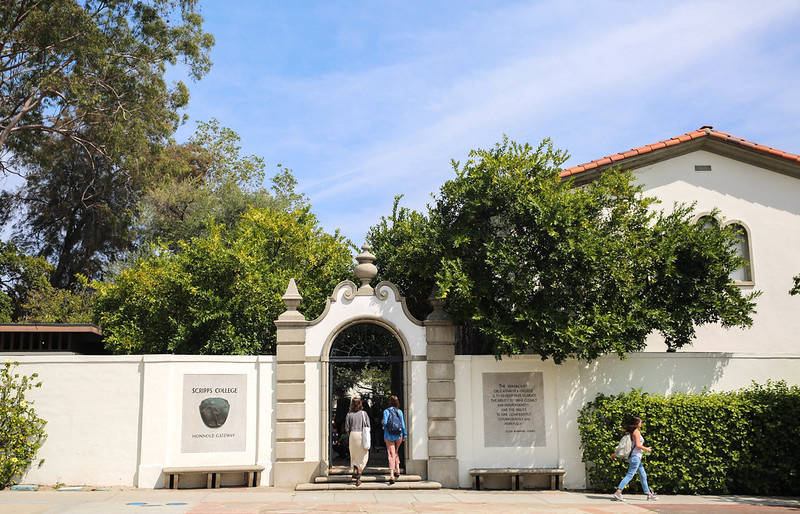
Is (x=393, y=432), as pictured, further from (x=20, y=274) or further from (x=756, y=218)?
(x=20, y=274)

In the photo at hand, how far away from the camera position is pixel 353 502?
11.8m

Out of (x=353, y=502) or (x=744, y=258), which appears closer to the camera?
(x=353, y=502)

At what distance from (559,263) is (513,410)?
3.23m

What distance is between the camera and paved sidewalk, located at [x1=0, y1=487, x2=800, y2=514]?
1091cm

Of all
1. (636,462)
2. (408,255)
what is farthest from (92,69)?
(636,462)

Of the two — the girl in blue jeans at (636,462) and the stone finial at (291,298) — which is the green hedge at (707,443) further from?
the stone finial at (291,298)

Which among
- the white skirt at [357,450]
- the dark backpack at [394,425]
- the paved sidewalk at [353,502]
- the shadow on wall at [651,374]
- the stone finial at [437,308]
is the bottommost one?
the paved sidewalk at [353,502]

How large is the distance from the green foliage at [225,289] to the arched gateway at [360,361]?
2.08 m

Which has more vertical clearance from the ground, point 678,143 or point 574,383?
point 678,143

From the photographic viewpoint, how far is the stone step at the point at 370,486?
42.9ft

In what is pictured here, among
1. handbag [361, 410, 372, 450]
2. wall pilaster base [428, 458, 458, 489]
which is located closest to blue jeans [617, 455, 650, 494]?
wall pilaster base [428, 458, 458, 489]

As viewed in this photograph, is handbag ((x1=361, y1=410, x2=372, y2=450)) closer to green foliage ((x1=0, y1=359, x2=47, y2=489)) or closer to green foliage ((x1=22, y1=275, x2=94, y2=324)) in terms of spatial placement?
green foliage ((x1=0, y1=359, x2=47, y2=489))

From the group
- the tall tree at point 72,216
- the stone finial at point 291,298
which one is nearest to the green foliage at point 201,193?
the tall tree at point 72,216

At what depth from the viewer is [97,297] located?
19.6 m
